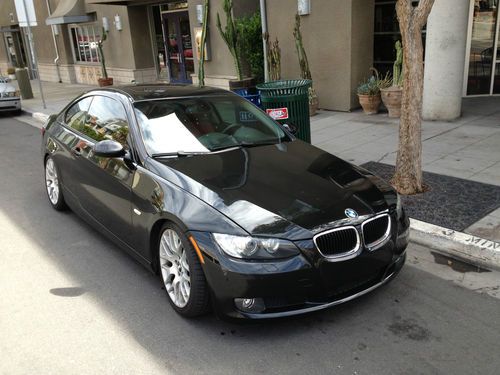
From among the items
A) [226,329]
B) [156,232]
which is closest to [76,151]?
[156,232]

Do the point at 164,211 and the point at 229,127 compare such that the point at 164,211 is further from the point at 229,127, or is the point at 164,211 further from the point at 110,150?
the point at 229,127

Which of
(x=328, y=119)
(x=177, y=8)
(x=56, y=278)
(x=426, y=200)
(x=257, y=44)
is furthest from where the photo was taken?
(x=177, y=8)

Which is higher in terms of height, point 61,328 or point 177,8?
point 177,8

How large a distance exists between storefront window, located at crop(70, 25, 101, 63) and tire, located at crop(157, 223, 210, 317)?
18100mm

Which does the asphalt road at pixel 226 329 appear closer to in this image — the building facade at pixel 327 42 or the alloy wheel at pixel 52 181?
the alloy wheel at pixel 52 181

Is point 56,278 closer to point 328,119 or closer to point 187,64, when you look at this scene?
point 328,119

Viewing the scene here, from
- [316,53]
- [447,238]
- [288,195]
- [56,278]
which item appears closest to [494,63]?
[316,53]

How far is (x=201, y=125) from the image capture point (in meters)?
4.51

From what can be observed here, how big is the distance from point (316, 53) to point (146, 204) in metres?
8.08

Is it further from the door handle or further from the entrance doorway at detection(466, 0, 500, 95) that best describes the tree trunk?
the entrance doorway at detection(466, 0, 500, 95)

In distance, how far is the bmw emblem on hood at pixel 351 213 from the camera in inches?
133

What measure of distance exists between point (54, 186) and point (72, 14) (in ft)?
50.2

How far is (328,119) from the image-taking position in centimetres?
1024

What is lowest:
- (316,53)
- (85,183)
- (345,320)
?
(345,320)
